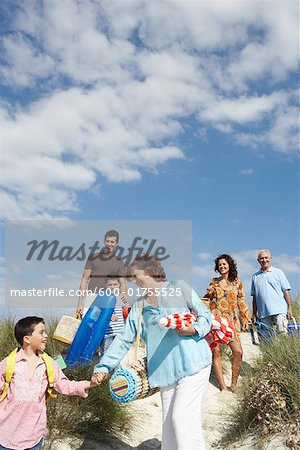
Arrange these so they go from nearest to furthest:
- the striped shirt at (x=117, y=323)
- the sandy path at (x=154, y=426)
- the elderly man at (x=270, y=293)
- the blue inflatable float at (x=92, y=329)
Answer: the sandy path at (x=154, y=426) < the blue inflatable float at (x=92, y=329) < the striped shirt at (x=117, y=323) < the elderly man at (x=270, y=293)

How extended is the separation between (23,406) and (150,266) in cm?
140

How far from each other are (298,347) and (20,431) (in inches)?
126

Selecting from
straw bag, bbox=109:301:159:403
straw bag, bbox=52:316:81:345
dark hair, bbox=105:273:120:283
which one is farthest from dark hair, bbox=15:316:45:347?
dark hair, bbox=105:273:120:283

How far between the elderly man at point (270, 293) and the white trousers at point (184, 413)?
4069mm

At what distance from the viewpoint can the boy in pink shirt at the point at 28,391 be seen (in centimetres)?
345

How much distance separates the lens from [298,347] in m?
5.43

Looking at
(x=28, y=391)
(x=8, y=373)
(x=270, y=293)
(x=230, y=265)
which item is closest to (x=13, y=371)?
(x=8, y=373)

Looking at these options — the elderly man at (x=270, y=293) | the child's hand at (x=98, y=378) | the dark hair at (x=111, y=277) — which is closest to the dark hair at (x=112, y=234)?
the dark hair at (x=111, y=277)

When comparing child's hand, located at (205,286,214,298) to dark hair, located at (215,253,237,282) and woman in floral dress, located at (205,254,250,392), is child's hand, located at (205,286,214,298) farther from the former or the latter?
dark hair, located at (215,253,237,282)

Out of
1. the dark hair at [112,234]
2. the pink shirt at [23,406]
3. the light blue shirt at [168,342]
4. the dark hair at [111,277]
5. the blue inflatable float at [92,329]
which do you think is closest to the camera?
the pink shirt at [23,406]

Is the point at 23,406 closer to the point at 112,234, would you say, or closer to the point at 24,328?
the point at 24,328

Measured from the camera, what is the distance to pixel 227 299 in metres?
6.94

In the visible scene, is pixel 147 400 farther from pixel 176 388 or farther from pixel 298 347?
pixel 176 388

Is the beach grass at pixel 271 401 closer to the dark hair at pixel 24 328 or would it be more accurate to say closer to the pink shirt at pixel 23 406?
the pink shirt at pixel 23 406
